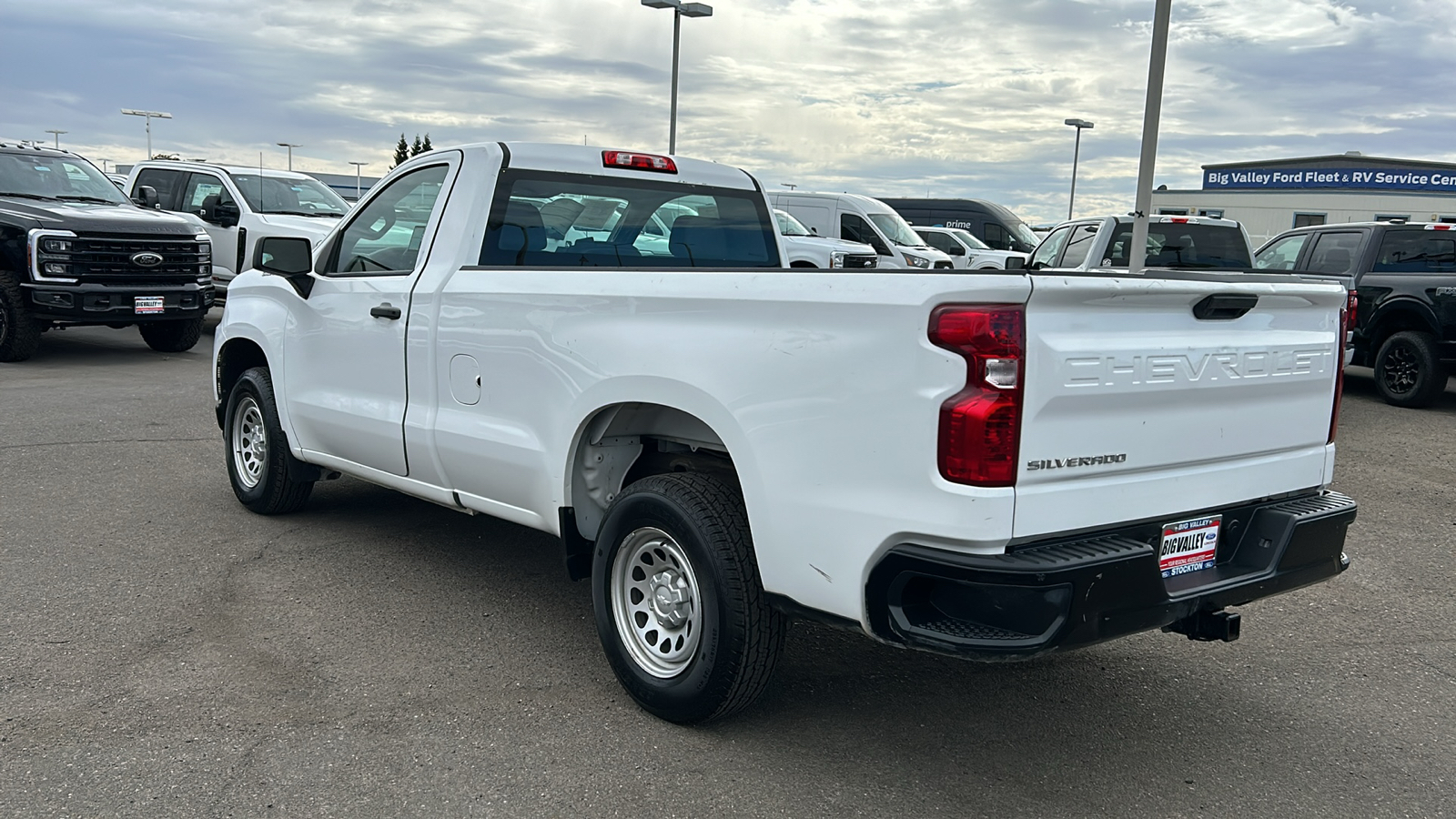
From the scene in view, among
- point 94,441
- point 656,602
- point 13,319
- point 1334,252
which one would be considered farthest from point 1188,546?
point 13,319

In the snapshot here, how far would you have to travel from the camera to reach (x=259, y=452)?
6293 millimetres

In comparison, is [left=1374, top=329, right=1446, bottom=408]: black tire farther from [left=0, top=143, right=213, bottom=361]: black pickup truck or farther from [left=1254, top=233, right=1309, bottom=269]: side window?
[left=0, top=143, right=213, bottom=361]: black pickup truck

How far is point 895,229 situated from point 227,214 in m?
10.8

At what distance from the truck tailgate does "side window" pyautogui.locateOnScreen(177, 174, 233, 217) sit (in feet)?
47.8

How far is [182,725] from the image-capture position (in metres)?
3.66

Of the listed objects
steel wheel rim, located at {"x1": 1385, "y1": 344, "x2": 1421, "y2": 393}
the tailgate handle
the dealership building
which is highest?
the dealership building

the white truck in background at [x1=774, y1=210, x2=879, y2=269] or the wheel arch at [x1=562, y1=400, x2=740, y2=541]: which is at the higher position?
the white truck in background at [x1=774, y1=210, x2=879, y2=269]

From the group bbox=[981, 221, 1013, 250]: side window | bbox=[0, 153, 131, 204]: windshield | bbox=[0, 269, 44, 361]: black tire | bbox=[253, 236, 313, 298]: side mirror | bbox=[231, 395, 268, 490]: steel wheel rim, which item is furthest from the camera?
bbox=[981, 221, 1013, 250]: side window

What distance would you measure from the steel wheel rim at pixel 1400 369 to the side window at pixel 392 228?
33.4 ft

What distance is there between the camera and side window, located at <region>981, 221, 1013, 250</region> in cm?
3453

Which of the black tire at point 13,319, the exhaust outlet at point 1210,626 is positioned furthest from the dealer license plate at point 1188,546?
the black tire at point 13,319

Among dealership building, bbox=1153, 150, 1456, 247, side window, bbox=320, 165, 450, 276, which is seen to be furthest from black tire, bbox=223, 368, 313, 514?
dealership building, bbox=1153, 150, 1456, 247

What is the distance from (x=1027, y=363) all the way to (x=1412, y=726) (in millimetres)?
2221

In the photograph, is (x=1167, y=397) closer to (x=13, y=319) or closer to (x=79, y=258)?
(x=79, y=258)
